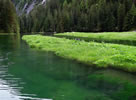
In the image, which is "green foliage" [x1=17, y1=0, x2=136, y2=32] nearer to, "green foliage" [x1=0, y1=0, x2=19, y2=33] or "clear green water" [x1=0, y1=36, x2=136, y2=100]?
"green foliage" [x1=0, y1=0, x2=19, y2=33]

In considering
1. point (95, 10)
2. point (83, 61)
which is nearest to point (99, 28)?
point (95, 10)

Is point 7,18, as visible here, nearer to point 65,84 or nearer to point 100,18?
point 100,18

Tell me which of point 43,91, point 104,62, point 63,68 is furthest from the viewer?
point 104,62

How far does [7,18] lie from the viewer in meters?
124

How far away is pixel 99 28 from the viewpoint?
12619 cm

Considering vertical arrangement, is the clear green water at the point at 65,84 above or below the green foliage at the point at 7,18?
below

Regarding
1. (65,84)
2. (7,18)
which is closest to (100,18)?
(7,18)

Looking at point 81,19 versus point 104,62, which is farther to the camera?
point 81,19

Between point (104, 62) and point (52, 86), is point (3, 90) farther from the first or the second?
point (104, 62)

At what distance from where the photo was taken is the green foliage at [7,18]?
11869 cm

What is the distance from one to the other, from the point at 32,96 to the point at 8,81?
3675mm

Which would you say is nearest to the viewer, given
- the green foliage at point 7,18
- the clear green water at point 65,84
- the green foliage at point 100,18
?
the clear green water at point 65,84

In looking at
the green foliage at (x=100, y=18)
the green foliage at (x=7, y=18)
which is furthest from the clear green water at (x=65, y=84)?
→ the green foliage at (x=7, y=18)

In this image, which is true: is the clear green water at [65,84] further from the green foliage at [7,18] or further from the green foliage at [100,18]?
the green foliage at [7,18]
